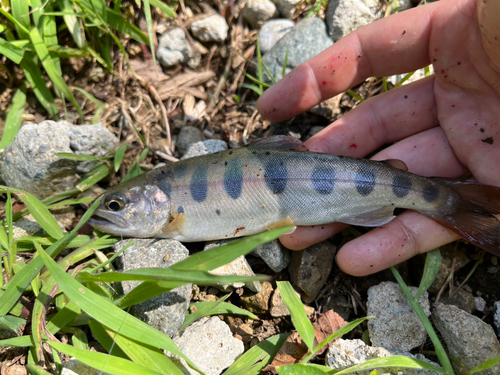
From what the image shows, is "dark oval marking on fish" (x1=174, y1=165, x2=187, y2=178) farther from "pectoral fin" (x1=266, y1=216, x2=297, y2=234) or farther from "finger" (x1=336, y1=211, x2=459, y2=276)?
"finger" (x1=336, y1=211, x2=459, y2=276)

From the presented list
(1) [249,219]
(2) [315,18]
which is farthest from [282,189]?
(2) [315,18]

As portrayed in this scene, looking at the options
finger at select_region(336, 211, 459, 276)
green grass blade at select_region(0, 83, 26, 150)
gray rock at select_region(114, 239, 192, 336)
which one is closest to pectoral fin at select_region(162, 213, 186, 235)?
gray rock at select_region(114, 239, 192, 336)

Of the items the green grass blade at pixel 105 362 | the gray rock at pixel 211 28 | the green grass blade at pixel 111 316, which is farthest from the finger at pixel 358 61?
the green grass blade at pixel 105 362

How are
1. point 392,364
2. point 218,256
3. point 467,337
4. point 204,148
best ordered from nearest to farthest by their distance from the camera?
point 218,256 < point 392,364 < point 467,337 < point 204,148

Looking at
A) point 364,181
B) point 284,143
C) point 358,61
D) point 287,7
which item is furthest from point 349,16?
point 364,181

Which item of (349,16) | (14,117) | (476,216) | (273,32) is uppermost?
(349,16)

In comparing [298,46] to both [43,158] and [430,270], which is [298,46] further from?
[43,158]

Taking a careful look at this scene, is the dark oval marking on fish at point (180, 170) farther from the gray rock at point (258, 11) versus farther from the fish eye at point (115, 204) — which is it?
the gray rock at point (258, 11)
